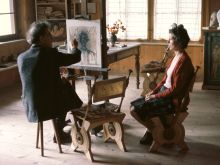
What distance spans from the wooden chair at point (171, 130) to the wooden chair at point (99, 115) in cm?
32

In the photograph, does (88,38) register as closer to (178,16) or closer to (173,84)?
(173,84)

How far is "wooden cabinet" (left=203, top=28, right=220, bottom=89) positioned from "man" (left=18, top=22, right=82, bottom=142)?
3.07 metres

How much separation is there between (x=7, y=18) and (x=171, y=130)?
173 inches

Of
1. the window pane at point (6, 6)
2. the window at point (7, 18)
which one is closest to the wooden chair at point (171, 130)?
Result: the window at point (7, 18)

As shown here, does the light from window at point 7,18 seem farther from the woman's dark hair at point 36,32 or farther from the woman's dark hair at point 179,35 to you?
the woman's dark hair at point 179,35

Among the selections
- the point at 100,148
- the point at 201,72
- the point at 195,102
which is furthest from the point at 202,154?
the point at 201,72

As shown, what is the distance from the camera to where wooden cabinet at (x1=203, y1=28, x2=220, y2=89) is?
19.9ft

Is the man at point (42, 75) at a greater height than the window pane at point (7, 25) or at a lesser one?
lesser

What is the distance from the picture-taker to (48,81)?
3514mm

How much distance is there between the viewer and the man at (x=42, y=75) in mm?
3461

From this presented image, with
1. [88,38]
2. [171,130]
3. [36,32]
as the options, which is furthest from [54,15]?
[171,130]

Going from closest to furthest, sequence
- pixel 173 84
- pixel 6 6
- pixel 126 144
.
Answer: pixel 173 84, pixel 126 144, pixel 6 6

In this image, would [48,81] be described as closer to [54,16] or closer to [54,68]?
[54,68]

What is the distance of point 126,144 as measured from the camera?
159 inches
